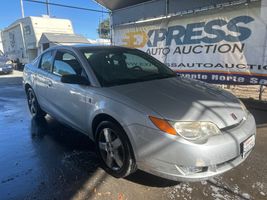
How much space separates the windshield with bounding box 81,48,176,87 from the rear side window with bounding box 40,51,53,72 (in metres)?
1.02

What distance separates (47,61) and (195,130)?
3.29m

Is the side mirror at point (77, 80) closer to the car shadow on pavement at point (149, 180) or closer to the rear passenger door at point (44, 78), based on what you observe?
the rear passenger door at point (44, 78)

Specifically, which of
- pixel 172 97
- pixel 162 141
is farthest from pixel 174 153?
pixel 172 97

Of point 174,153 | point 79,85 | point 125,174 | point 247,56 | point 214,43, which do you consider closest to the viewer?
point 174,153

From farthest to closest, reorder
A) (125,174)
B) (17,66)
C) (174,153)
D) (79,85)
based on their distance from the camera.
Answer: (17,66) → (79,85) → (125,174) → (174,153)

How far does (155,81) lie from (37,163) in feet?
6.58

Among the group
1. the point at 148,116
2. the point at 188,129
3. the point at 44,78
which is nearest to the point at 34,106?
the point at 44,78

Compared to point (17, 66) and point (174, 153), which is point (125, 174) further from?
point (17, 66)

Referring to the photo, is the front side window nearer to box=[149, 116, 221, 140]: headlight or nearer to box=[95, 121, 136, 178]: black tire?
box=[95, 121, 136, 178]: black tire

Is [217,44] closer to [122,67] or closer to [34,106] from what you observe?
[122,67]

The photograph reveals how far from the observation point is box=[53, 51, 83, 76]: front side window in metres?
3.67

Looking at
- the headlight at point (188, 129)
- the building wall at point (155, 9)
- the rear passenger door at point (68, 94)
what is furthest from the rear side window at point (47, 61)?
the building wall at point (155, 9)

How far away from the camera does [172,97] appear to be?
2910 millimetres

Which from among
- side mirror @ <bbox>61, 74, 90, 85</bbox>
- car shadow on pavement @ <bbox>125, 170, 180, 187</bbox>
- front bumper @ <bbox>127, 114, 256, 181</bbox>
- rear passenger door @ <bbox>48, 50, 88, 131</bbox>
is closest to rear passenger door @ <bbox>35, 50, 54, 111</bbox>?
rear passenger door @ <bbox>48, 50, 88, 131</bbox>
